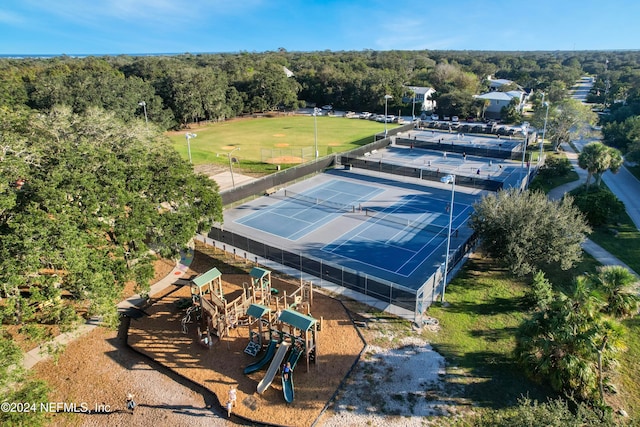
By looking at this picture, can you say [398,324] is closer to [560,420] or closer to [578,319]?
[578,319]

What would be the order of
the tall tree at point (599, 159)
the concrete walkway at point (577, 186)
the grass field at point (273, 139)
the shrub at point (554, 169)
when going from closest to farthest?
the concrete walkway at point (577, 186), the tall tree at point (599, 159), the shrub at point (554, 169), the grass field at point (273, 139)

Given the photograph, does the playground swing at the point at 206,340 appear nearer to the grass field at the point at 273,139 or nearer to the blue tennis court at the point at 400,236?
the blue tennis court at the point at 400,236

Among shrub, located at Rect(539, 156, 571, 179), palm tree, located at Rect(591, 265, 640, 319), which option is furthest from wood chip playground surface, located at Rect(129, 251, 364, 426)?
shrub, located at Rect(539, 156, 571, 179)

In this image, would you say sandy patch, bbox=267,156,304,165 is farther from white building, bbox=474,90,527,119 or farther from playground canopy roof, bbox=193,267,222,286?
white building, bbox=474,90,527,119

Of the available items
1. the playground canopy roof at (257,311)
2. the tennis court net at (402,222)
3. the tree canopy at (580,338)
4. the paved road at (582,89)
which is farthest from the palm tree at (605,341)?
the paved road at (582,89)

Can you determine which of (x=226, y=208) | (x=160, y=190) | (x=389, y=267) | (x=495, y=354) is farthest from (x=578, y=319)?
(x=226, y=208)

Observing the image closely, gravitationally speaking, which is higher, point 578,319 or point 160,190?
point 160,190

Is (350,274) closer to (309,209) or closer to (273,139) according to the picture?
(309,209)
